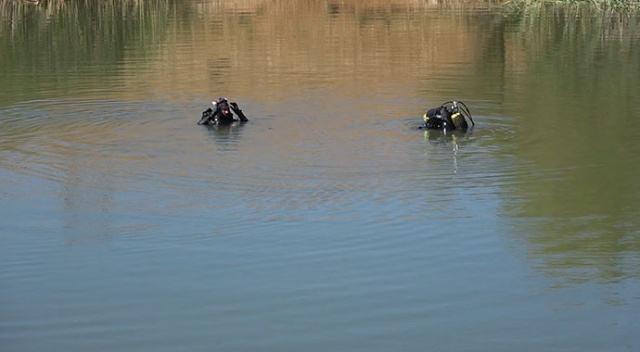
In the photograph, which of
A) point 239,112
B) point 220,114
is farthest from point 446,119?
point 220,114

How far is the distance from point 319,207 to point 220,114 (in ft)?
16.6

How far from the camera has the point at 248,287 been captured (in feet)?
33.0

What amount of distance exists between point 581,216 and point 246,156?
4.76 metres

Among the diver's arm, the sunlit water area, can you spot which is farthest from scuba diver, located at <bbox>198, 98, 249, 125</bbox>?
the sunlit water area

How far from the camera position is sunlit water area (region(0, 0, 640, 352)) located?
9242 mm

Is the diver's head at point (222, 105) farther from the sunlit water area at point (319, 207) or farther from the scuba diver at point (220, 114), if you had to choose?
the sunlit water area at point (319, 207)

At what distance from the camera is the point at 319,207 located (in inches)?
504

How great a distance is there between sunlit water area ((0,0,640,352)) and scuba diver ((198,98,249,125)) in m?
0.17

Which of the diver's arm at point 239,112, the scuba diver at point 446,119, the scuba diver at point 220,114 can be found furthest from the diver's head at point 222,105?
the scuba diver at point 446,119

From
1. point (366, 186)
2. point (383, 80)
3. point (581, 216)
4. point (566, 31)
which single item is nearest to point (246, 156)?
point (366, 186)

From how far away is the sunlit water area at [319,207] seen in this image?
924cm

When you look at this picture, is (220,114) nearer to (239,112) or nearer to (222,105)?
(222,105)

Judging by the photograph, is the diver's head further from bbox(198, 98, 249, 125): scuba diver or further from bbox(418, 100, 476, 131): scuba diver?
bbox(418, 100, 476, 131): scuba diver

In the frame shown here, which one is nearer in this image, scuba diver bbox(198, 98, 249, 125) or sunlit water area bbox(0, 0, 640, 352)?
sunlit water area bbox(0, 0, 640, 352)
